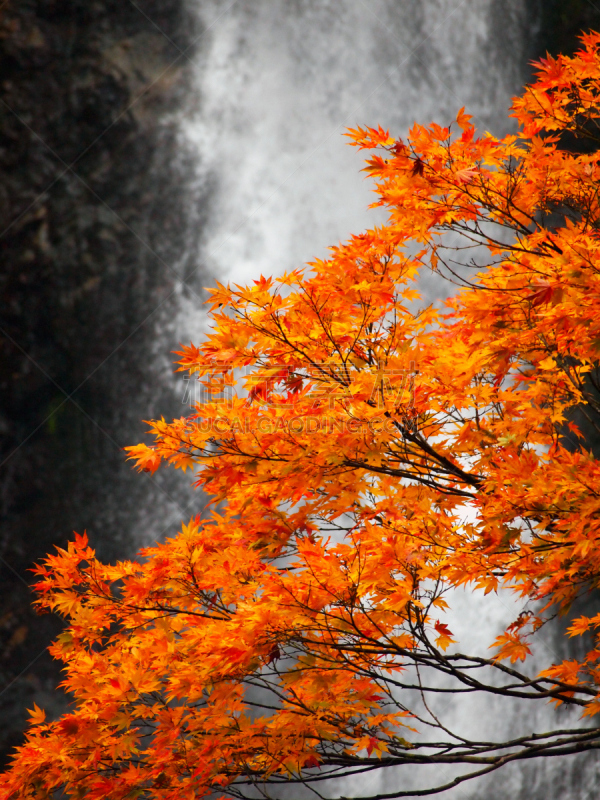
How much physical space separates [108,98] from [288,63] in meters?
1.91

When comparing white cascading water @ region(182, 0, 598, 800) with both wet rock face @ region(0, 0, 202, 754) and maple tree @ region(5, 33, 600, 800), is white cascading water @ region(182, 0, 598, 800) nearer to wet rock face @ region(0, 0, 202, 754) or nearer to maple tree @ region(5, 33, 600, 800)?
wet rock face @ region(0, 0, 202, 754)

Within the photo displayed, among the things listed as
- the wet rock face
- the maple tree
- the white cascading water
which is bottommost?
the maple tree

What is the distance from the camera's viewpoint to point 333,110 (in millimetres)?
6699

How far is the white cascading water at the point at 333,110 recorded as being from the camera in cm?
613

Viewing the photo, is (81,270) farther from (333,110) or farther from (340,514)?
(340,514)

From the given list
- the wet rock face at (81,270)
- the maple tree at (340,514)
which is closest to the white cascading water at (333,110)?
the wet rock face at (81,270)

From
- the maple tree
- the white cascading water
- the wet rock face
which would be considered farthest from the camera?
the white cascading water

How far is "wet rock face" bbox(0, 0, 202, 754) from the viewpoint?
5.13m

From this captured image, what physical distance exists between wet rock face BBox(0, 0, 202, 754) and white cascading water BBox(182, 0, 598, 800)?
379 millimetres

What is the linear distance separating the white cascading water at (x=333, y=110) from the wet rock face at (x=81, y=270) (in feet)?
1.24

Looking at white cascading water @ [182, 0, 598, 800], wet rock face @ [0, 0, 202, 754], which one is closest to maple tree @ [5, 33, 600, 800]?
wet rock face @ [0, 0, 202, 754]

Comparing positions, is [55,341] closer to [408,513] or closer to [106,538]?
[106,538]

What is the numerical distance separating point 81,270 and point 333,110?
3137 mm

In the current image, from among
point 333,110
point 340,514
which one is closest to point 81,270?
point 333,110
